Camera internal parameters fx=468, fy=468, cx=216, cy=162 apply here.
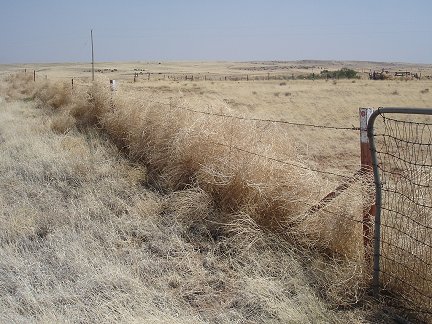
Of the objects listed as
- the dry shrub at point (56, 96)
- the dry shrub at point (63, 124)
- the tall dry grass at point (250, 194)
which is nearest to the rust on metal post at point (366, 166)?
the tall dry grass at point (250, 194)

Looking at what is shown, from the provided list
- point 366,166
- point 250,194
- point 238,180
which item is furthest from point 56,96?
point 366,166

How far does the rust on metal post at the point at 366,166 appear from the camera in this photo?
153 inches

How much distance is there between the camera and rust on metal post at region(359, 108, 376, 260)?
12.7 feet

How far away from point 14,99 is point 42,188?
1745cm

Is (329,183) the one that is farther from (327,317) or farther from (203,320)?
(203,320)

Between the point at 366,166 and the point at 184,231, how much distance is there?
6.98ft

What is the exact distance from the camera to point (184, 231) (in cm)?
520

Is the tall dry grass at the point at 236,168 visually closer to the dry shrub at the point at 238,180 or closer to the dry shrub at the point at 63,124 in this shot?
the dry shrub at the point at 238,180

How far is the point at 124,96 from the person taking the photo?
11.1 meters

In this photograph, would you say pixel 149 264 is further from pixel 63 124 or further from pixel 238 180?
pixel 63 124

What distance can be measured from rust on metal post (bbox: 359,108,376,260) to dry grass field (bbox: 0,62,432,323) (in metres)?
0.08

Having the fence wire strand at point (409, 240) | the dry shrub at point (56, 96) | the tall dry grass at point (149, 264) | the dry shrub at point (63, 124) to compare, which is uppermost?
the dry shrub at point (56, 96)

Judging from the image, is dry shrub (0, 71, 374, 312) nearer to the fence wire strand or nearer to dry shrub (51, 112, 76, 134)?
the fence wire strand

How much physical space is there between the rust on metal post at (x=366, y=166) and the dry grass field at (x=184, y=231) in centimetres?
8
